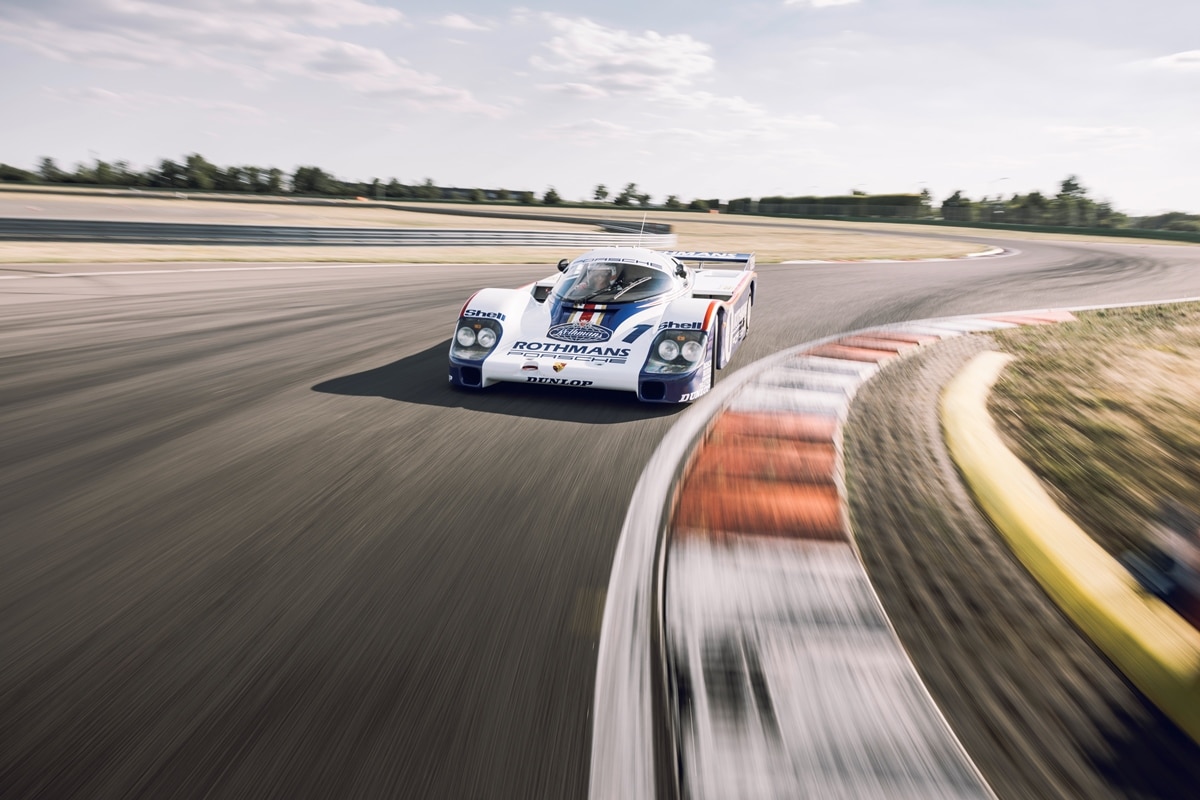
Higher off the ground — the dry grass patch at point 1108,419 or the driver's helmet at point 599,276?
the driver's helmet at point 599,276

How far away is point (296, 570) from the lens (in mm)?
2885

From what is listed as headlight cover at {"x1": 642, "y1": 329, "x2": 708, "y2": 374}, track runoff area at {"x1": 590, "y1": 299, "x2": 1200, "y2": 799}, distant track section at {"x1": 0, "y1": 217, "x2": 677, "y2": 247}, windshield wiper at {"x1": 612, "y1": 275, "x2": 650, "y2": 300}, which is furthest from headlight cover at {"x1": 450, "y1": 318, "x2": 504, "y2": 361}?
distant track section at {"x1": 0, "y1": 217, "x2": 677, "y2": 247}

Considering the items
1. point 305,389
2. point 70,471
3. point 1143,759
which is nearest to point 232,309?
point 305,389

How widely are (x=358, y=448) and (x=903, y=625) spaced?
10.1 ft

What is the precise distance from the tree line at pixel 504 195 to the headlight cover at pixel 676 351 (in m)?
49.9

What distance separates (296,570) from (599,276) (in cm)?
420

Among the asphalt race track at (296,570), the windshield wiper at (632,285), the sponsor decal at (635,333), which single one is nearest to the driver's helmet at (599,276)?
the windshield wiper at (632,285)

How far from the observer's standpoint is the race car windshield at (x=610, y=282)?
6.34 m

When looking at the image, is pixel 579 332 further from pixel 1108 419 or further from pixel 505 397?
pixel 1108 419

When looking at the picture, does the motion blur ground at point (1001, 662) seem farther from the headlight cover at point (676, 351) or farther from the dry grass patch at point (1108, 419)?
the headlight cover at point (676, 351)

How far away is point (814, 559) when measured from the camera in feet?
10.2

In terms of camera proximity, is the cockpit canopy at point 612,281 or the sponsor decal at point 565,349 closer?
the sponsor decal at point 565,349

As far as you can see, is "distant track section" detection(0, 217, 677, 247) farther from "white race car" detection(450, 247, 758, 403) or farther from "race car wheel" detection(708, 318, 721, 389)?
"race car wheel" detection(708, 318, 721, 389)

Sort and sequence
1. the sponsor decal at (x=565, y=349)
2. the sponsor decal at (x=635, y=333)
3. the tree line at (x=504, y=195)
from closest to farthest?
the sponsor decal at (x=565, y=349), the sponsor decal at (x=635, y=333), the tree line at (x=504, y=195)
